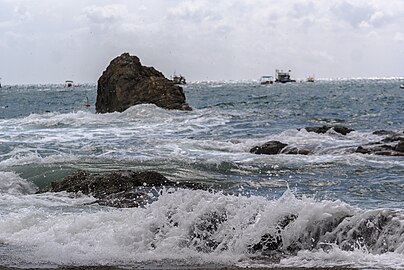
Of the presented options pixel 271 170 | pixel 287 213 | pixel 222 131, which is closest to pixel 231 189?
pixel 271 170

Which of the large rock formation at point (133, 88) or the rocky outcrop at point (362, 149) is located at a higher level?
the large rock formation at point (133, 88)

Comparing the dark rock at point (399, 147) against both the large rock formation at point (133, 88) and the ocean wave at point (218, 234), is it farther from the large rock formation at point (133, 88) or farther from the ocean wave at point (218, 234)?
the large rock formation at point (133, 88)

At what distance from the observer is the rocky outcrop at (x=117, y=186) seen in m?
10.8

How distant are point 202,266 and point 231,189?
6495 mm

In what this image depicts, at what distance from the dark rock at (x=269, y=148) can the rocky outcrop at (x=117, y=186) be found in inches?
273

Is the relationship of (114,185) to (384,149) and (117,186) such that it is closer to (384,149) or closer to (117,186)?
(117,186)

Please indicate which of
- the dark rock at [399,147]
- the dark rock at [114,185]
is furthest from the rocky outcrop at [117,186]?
the dark rock at [399,147]

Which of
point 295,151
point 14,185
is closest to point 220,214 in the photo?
point 14,185

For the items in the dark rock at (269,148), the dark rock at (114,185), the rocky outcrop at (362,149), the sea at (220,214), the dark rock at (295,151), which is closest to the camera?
the sea at (220,214)

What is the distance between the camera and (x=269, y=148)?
19797mm

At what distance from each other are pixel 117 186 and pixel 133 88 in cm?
3172

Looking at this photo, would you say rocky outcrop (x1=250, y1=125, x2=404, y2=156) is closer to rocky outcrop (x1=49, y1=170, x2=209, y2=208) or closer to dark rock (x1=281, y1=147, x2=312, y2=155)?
dark rock (x1=281, y1=147, x2=312, y2=155)

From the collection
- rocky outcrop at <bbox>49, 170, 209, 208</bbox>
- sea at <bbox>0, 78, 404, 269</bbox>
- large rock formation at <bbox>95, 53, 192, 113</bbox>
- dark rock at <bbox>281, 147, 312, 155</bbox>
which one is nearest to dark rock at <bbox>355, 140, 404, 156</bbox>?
sea at <bbox>0, 78, 404, 269</bbox>

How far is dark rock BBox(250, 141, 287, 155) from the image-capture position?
19578 millimetres
